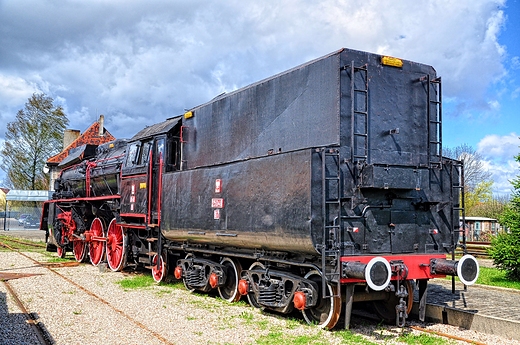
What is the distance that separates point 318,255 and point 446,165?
2.79 m

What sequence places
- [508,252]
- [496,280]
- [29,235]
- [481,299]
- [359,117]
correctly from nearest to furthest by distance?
[359,117], [481,299], [508,252], [496,280], [29,235]

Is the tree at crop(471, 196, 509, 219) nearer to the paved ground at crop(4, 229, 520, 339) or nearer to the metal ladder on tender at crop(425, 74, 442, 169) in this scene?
the paved ground at crop(4, 229, 520, 339)

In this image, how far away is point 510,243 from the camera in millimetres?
11695

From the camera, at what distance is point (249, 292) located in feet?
28.8

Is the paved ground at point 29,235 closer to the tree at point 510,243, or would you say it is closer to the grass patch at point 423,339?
the tree at point 510,243

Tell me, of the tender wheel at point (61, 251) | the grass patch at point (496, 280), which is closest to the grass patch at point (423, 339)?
the grass patch at point (496, 280)

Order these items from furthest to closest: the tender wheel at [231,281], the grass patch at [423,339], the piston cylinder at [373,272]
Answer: the tender wheel at [231,281] → the grass patch at [423,339] → the piston cylinder at [373,272]

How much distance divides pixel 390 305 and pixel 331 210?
7.54 ft

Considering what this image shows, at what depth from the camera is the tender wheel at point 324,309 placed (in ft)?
23.1

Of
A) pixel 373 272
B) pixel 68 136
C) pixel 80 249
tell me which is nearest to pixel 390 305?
pixel 373 272

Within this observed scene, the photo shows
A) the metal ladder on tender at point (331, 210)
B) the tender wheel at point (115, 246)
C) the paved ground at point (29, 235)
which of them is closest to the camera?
the metal ladder on tender at point (331, 210)

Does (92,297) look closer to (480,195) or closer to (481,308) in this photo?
(481,308)

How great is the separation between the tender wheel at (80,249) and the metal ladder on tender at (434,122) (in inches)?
481

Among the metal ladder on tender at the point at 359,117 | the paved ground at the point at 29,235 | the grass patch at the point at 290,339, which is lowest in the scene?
the paved ground at the point at 29,235
